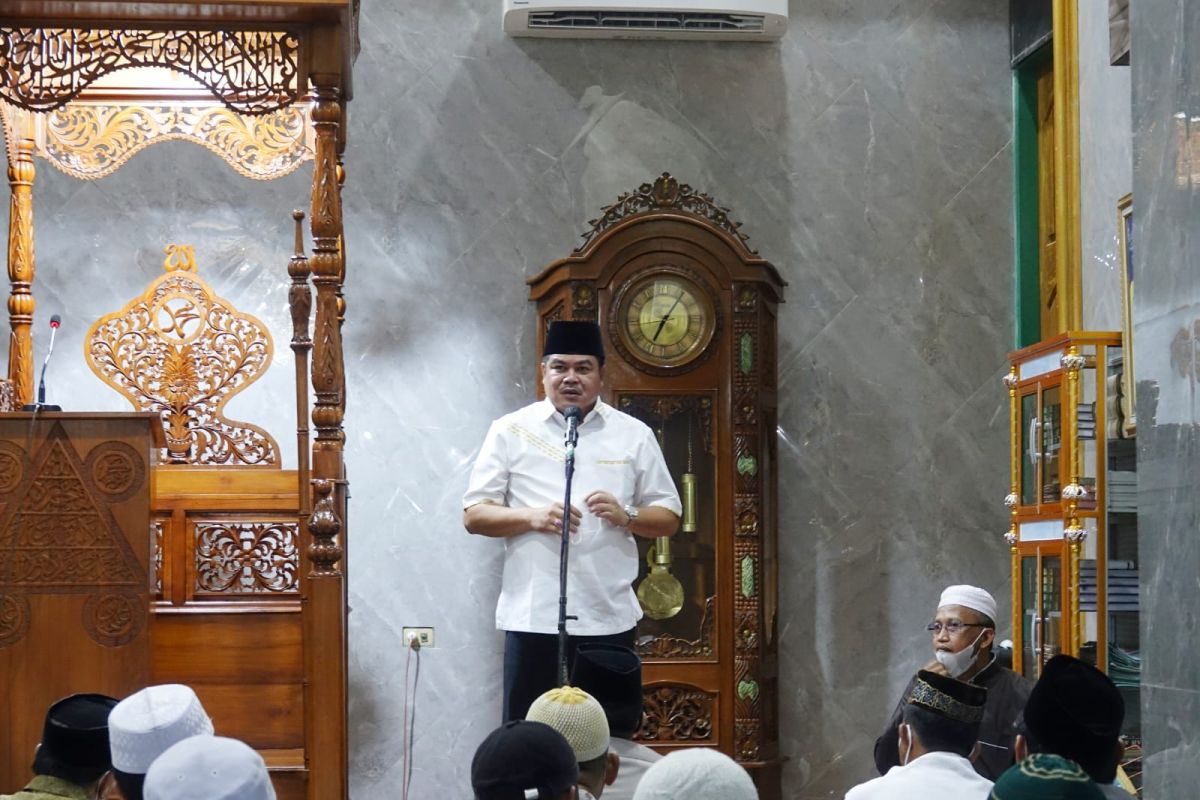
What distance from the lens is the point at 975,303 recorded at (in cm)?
690

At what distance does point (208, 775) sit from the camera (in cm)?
208

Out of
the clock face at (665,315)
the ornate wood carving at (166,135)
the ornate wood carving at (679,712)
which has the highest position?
the ornate wood carving at (166,135)

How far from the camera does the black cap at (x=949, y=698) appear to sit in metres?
2.92

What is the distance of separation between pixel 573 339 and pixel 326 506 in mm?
873

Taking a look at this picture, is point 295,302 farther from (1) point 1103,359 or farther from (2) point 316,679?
(1) point 1103,359

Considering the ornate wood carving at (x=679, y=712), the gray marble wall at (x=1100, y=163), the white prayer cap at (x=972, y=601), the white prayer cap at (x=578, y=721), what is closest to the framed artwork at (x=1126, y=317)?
the gray marble wall at (x=1100, y=163)

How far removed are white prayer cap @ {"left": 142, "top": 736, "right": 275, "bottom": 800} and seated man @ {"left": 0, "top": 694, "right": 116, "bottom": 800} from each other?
68 centimetres

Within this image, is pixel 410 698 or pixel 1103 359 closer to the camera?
pixel 1103 359

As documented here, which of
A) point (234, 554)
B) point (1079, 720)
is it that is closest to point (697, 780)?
point (1079, 720)

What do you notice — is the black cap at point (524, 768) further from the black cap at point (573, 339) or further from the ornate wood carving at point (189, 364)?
the ornate wood carving at point (189, 364)

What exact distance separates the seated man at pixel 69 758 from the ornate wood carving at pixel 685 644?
11.9 feet

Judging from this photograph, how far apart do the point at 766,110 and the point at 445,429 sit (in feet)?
6.18

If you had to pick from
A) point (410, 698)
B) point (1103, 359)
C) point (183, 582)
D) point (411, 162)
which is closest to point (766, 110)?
point (411, 162)

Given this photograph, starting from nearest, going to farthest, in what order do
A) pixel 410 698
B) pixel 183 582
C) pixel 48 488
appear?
pixel 48 488 < pixel 183 582 < pixel 410 698
